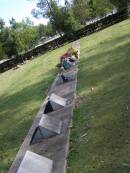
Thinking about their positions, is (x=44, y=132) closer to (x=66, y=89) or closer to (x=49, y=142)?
(x=49, y=142)

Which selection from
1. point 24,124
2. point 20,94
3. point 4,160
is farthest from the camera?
point 20,94

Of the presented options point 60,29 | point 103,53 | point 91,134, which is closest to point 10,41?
point 60,29

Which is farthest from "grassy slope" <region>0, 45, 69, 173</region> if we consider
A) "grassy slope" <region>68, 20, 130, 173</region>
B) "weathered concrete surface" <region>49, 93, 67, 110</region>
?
"grassy slope" <region>68, 20, 130, 173</region>

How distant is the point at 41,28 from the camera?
467 ft

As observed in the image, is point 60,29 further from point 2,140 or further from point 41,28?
point 41,28

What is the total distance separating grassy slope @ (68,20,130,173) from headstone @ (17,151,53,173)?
0.51 metres

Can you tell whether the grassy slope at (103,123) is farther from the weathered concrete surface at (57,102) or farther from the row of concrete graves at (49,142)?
the weathered concrete surface at (57,102)

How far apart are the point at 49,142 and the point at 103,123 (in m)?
1.49

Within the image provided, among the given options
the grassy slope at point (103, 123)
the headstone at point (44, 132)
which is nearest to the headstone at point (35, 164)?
the grassy slope at point (103, 123)

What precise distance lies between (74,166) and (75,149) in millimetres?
875

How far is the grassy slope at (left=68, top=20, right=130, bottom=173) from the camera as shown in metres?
8.18

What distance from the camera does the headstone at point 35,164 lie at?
8422mm

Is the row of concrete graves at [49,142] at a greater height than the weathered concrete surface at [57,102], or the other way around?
the row of concrete graves at [49,142]

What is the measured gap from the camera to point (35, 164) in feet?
28.5
